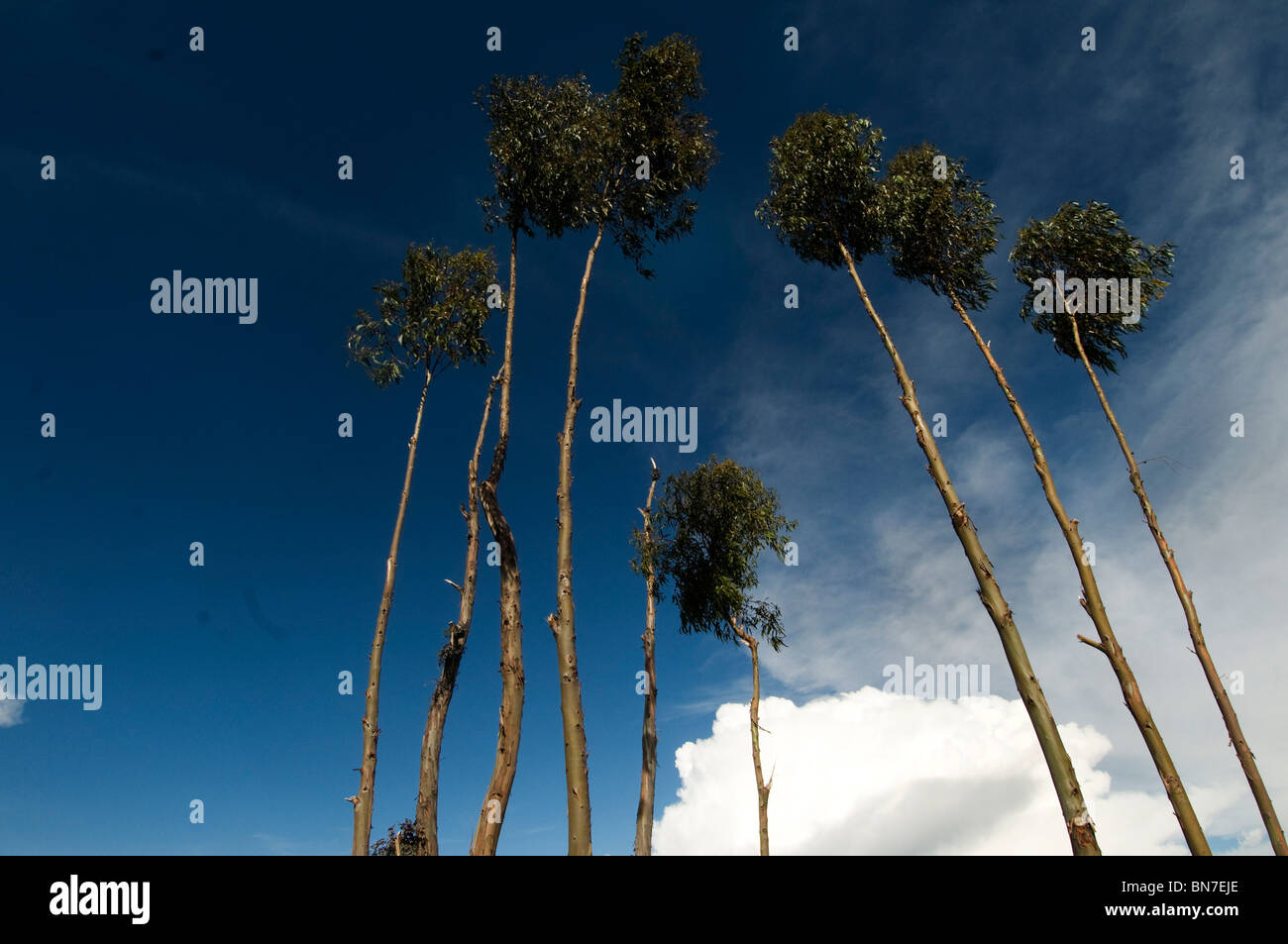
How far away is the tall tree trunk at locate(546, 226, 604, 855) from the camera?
28.9ft

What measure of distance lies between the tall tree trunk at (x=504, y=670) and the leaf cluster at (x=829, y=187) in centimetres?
932

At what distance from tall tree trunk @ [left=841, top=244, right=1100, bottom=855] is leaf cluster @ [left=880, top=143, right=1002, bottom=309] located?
5.24m

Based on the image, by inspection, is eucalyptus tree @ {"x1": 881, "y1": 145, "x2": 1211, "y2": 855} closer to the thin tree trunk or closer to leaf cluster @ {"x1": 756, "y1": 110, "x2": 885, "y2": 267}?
leaf cluster @ {"x1": 756, "y1": 110, "x2": 885, "y2": 267}

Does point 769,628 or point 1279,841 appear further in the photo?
point 769,628

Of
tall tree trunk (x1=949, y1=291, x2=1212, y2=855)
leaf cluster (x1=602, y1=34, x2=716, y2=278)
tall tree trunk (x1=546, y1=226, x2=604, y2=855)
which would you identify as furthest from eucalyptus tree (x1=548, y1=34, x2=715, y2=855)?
tall tree trunk (x1=949, y1=291, x2=1212, y2=855)

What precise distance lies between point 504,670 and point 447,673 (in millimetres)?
5410

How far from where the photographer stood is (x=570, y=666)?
9844mm

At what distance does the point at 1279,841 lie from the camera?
11.2 metres

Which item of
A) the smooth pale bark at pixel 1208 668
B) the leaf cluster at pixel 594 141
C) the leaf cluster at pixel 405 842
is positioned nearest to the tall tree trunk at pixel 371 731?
the leaf cluster at pixel 405 842

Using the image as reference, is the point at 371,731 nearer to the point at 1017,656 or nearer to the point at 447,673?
the point at 447,673
